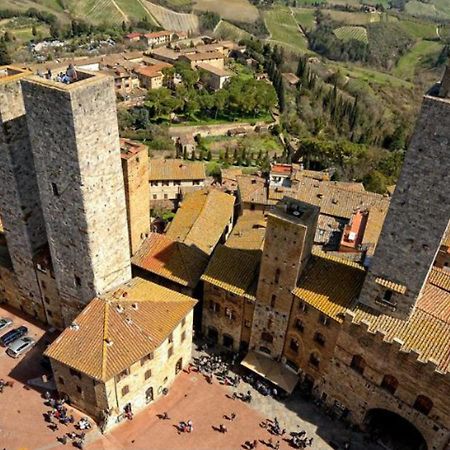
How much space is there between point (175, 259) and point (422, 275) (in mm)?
21207

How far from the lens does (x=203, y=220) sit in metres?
49.1

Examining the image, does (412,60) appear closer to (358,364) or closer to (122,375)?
(358,364)

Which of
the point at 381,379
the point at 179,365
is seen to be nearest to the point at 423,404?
the point at 381,379

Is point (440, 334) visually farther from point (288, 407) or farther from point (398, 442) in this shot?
point (288, 407)

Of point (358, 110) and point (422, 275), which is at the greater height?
point (422, 275)

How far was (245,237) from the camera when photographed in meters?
46.9

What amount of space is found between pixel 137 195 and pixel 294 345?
18.8 meters

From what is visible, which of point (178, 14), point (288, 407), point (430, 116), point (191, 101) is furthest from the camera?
point (178, 14)

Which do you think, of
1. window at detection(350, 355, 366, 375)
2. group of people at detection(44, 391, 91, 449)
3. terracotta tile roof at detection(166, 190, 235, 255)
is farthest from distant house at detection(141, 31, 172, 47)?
window at detection(350, 355, 366, 375)

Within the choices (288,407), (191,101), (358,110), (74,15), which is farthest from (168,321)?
(74,15)

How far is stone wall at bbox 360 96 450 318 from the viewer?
88.2ft

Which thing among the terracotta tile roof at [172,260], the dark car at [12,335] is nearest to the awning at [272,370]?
the terracotta tile roof at [172,260]

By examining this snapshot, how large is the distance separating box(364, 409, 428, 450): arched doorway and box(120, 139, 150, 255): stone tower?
24.8m

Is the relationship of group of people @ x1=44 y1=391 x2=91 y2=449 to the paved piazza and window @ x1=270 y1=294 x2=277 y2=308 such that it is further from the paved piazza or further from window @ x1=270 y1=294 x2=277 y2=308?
window @ x1=270 y1=294 x2=277 y2=308
